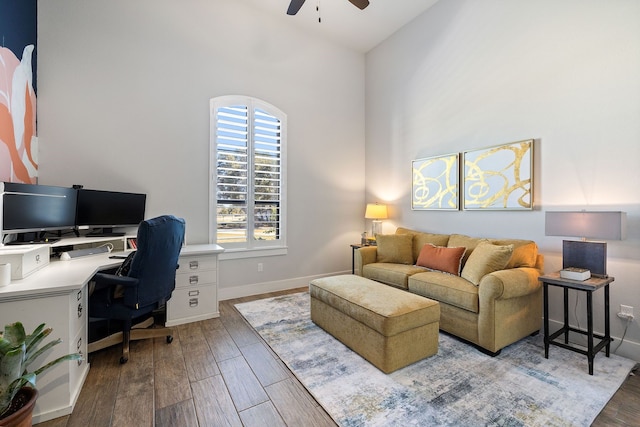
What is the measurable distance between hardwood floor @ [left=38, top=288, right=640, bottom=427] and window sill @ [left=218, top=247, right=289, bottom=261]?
1360 millimetres

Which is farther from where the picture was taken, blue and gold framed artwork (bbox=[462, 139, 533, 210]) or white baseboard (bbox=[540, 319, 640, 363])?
blue and gold framed artwork (bbox=[462, 139, 533, 210])

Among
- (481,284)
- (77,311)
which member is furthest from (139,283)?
(481,284)

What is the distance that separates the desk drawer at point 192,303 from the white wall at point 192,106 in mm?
641

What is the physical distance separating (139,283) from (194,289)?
0.92m

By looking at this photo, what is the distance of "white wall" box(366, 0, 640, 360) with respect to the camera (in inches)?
94.6

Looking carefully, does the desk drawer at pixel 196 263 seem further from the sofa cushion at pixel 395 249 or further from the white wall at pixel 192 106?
the sofa cushion at pixel 395 249

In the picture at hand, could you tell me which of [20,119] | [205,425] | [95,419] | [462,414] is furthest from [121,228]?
[462,414]

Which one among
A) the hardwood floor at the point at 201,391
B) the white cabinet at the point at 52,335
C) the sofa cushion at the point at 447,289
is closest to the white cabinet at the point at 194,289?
the hardwood floor at the point at 201,391

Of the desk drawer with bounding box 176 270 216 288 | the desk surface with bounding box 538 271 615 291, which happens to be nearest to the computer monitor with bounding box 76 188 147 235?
the desk drawer with bounding box 176 270 216 288

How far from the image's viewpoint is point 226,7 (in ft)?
12.5

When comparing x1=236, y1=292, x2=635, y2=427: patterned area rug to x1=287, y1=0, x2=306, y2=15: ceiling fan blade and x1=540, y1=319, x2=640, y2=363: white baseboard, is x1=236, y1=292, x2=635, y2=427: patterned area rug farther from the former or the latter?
x1=287, y1=0, x2=306, y2=15: ceiling fan blade

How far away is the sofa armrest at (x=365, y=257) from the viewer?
387cm

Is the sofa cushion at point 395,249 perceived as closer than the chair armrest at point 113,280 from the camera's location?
No

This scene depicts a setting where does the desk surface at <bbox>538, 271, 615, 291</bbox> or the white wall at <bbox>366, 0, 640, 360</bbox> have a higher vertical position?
the white wall at <bbox>366, 0, 640, 360</bbox>
